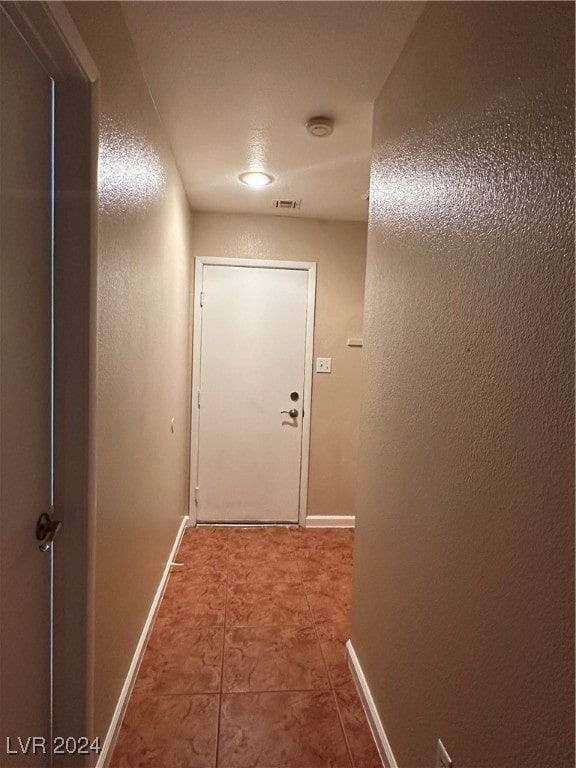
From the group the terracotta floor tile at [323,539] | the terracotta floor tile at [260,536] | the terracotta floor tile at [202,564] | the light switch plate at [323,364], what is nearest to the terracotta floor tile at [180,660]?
the terracotta floor tile at [202,564]

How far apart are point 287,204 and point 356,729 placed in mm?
2823

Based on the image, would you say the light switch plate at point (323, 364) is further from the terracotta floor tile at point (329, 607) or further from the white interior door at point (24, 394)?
the white interior door at point (24, 394)

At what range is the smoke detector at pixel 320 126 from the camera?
5.75 ft

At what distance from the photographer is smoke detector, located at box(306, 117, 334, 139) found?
5.75 feet

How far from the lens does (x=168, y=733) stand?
1.39 metres

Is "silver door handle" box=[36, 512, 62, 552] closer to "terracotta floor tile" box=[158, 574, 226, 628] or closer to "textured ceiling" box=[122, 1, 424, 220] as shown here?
"terracotta floor tile" box=[158, 574, 226, 628]

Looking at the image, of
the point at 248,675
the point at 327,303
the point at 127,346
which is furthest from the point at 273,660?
the point at 327,303

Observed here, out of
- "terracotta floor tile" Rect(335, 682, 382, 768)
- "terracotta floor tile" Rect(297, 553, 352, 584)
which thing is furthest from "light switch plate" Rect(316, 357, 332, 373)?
"terracotta floor tile" Rect(335, 682, 382, 768)

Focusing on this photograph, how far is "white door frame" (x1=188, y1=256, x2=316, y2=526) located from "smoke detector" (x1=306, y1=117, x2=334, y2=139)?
1.22 meters

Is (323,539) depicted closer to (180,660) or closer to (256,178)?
(180,660)

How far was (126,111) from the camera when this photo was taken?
1329 millimetres

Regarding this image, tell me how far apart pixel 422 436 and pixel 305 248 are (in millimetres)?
2275

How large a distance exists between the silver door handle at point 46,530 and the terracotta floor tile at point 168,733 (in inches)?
33.4

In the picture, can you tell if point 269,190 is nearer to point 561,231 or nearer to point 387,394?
point 387,394
